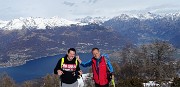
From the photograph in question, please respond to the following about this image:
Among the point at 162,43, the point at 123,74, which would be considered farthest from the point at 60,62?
the point at 123,74

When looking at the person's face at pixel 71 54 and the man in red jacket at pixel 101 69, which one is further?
the man in red jacket at pixel 101 69

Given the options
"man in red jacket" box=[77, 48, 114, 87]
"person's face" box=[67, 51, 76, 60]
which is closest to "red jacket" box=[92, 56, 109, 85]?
"man in red jacket" box=[77, 48, 114, 87]

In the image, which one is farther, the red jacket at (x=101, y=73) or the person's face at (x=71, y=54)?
the red jacket at (x=101, y=73)

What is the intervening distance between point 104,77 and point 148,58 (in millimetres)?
61389

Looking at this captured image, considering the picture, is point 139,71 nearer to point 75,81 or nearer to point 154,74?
point 154,74

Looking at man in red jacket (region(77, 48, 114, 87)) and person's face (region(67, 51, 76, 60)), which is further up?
person's face (region(67, 51, 76, 60))

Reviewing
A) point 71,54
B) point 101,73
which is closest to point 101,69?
point 101,73

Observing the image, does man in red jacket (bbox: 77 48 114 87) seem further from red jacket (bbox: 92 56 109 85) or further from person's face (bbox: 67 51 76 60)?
person's face (bbox: 67 51 76 60)

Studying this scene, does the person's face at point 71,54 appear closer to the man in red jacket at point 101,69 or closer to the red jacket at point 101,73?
the man in red jacket at point 101,69

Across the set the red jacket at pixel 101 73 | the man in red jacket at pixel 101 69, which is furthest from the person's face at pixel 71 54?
the red jacket at pixel 101 73

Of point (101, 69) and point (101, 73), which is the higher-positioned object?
point (101, 69)

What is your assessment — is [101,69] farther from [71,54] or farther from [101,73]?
[71,54]

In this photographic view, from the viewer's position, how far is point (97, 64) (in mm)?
11422

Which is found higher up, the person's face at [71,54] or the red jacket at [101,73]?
the person's face at [71,54]
